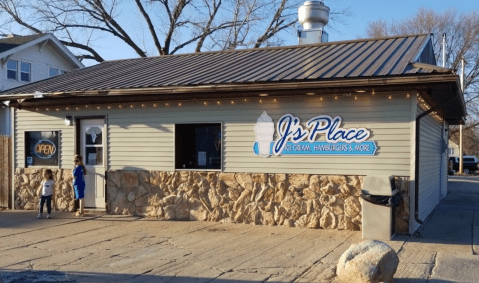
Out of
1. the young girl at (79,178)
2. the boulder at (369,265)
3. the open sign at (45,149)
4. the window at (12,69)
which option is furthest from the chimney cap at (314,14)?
the window at (12,69)

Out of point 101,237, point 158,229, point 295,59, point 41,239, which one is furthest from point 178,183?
point 295,59

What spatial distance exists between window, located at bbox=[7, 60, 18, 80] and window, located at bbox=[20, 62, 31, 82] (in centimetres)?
47

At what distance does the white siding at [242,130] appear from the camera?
10.3 metres

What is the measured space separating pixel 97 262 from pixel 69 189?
20.3 feet

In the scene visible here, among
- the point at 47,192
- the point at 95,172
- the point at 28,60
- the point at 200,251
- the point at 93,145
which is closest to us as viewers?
the point at 200,251

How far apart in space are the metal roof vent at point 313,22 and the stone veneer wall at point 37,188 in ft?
26.7

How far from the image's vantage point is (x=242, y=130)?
11.7 metres

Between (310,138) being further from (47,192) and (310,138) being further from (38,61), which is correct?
(38,61)

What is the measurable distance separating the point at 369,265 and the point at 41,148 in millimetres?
10653

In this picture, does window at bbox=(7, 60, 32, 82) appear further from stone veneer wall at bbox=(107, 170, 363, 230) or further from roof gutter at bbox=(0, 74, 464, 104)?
stone veneer wall at bbox=(107, 170, 363, 230)

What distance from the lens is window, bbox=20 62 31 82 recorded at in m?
28.8

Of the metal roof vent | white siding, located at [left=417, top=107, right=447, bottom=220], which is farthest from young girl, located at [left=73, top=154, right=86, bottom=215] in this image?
white siding, located at [left=417, top=107, right=447, bottom=220]

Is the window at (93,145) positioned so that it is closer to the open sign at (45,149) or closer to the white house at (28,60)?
the open sign at (45,149)

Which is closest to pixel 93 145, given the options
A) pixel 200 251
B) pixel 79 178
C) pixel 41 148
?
pixel 79 178
